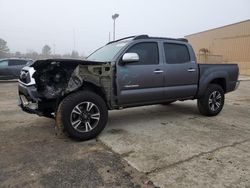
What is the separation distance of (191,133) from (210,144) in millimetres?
642

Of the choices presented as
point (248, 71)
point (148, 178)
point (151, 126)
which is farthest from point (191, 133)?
point (248, 71)

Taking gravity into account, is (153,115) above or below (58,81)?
below

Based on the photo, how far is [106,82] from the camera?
15.6ft

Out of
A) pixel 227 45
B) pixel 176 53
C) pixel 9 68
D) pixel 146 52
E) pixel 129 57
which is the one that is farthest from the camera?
pixel 227 45

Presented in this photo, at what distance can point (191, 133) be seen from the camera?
5.02 metres

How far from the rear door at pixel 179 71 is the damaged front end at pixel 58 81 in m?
1.51

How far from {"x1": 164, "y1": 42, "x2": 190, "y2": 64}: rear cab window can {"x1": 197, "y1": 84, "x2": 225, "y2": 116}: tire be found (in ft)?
3.46

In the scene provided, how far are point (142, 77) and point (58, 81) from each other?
1.62 metres

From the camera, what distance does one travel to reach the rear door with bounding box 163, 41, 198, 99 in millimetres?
5637

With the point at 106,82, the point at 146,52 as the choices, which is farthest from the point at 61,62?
the point at 146,52

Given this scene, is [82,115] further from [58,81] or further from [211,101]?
[211,101]

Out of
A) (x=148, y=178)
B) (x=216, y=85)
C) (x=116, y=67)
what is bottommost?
(x=148, y=178)

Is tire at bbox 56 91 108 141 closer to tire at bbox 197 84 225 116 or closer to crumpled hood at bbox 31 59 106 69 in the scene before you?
crumpled hood at bbox 31 59 106 69

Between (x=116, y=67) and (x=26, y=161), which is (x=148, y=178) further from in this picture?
(x=116, y=67)
